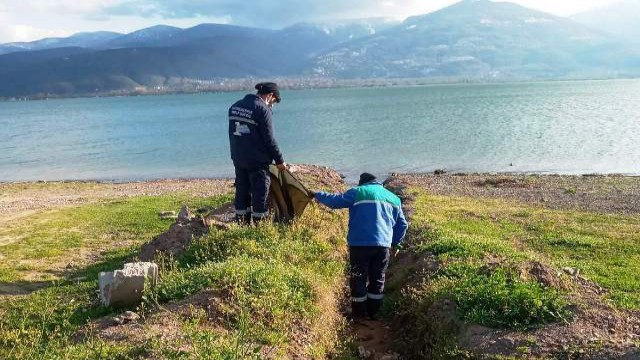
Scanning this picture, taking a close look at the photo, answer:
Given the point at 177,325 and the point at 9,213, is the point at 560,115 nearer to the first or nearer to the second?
the point at 9,213

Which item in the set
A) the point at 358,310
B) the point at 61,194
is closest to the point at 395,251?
the point at 358,310

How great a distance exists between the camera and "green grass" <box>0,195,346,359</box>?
670 cm

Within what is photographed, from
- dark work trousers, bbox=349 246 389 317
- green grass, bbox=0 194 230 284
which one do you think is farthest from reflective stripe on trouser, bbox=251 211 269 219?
green grass, bbox=0 194 230 284

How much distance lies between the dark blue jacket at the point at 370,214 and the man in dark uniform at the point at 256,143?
2286mm

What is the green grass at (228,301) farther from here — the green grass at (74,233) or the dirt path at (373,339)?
the dirt path at (373,339)

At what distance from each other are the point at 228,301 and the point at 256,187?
412cm

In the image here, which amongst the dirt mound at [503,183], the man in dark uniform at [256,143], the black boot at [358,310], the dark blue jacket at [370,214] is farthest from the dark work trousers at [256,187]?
the dirt mound at [503,183]

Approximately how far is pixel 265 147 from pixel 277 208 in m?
1.58

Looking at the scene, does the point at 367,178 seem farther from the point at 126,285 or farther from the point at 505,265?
the point at 126,285

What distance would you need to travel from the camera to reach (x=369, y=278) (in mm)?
10070

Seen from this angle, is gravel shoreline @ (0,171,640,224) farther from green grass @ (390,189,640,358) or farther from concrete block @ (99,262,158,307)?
concrete block @ (99,262,158,307)

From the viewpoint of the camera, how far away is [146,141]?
79.6 m

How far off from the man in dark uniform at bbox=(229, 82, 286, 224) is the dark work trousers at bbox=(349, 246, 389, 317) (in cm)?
282

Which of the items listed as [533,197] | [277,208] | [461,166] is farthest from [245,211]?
[461,166]
